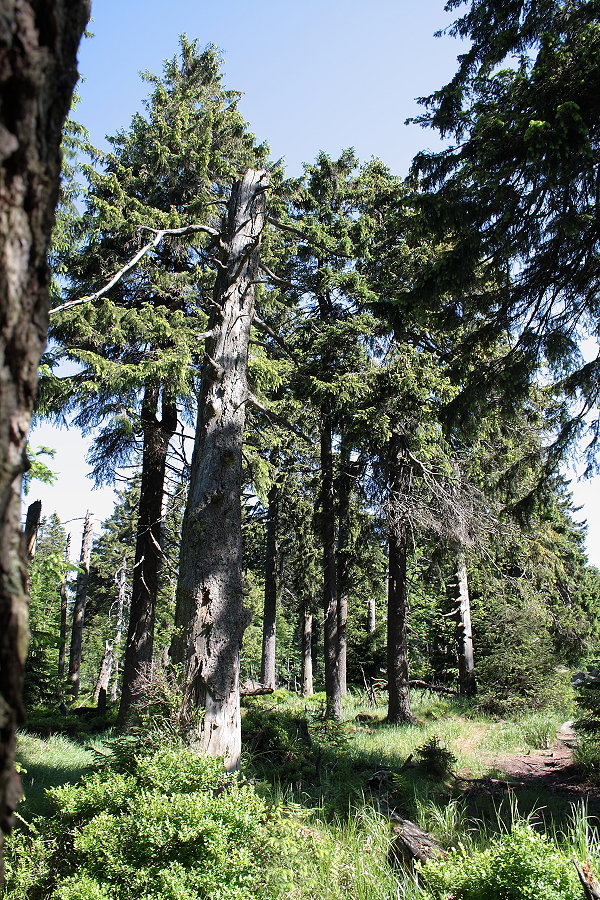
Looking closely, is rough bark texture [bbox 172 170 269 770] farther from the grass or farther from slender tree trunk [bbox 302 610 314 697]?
slender tree trunk [bbox 302 610 314 697]

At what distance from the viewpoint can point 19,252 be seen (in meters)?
1.13

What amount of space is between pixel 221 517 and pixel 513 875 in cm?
331

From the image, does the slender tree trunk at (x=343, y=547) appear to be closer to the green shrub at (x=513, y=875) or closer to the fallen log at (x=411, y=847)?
the fallen log at (x=411, y=847)

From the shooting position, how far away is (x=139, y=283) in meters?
11.9

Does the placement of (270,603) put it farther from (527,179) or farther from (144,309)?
(527,179)

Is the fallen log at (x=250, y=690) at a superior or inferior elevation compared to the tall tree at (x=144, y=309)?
inferior

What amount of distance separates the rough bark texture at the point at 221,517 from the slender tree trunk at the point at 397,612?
7.21 meters

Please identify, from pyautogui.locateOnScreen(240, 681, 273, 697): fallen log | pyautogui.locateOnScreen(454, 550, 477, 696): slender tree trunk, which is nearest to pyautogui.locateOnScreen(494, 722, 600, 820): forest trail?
pyautogui.locateOnScreen(454, 550, 477, 696): slender tree trunk

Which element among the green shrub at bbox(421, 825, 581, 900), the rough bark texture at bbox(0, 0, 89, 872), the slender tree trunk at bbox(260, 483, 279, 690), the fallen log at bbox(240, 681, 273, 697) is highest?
the slender tree trunk at bbox(260, 483, 279, 690)

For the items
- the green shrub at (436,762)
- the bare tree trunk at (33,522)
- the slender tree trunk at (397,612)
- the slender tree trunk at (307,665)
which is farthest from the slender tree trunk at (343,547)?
the bare tree trunk at (33,522)

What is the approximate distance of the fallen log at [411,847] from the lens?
419 centimetres

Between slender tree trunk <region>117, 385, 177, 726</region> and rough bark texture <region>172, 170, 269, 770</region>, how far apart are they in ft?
16.3

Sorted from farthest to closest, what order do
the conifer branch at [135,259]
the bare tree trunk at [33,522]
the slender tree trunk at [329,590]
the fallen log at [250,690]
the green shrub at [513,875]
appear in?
the fallen log at [250,690] → the slender tree trunk at [329,590] → the bare tree trunk at [33,522] → the conifer branch at [135,259] → the green shrub at [513,875]

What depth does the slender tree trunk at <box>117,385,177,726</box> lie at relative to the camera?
10.9 metres
